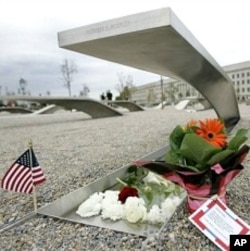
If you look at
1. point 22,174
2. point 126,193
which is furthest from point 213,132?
point 22,174

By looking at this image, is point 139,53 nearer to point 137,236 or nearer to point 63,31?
point 63,31

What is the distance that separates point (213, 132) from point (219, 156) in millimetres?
219

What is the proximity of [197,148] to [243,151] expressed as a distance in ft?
0.89

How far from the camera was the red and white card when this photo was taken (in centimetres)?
154

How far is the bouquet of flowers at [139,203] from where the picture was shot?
6.80 feet

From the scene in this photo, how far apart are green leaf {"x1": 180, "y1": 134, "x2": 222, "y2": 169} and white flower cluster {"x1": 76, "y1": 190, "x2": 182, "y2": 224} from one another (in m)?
0.52

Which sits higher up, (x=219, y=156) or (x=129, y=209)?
(x=219, y=156)

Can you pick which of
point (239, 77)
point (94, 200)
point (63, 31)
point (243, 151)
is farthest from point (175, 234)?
point (239, 77)

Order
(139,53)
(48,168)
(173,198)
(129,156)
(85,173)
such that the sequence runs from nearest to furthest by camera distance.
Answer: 1. (173,198)
2. (85,173)
3. (48,168)
4. (129,156)
5. (139,53)

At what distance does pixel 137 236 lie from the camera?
71.5 inches

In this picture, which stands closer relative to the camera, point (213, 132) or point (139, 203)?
A: point (213, 132)

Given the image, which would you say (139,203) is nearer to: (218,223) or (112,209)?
(112,209)

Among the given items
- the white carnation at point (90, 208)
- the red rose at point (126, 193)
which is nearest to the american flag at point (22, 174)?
the white carnation at point (90, 208)

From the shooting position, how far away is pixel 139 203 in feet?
7.23
